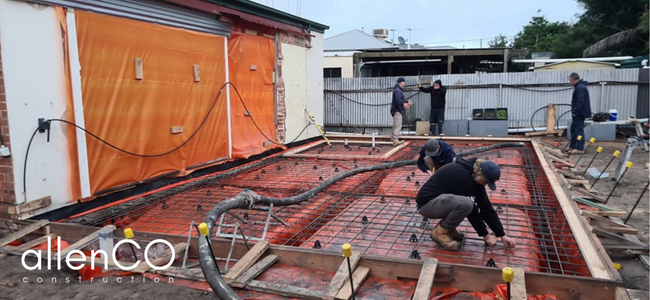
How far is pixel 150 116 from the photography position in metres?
6.13

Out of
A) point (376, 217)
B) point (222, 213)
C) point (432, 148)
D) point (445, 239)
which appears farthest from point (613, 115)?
point (222, 213)

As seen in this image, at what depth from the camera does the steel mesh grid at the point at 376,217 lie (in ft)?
12.7

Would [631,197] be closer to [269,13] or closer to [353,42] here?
[269,13]

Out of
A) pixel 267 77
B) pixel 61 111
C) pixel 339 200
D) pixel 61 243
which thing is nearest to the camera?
pixel 61 243

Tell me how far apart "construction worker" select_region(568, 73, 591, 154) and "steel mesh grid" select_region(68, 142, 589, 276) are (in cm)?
351

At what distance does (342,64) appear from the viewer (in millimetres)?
18141

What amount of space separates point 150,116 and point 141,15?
1290 millimetres

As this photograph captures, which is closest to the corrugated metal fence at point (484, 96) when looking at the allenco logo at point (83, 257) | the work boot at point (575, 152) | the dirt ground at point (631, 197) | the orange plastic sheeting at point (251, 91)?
the dirt ground at point (631, 197)

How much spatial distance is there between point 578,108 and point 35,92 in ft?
32.2

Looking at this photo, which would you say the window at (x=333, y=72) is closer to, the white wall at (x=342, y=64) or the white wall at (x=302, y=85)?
the white wall at (x=342, y=64)

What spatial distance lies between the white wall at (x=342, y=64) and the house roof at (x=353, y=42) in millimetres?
7137

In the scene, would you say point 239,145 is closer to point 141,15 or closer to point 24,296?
point 141,15

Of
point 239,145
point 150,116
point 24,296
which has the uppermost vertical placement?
point 150,116

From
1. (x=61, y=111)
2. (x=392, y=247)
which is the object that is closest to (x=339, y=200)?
(x=392, y=247)
